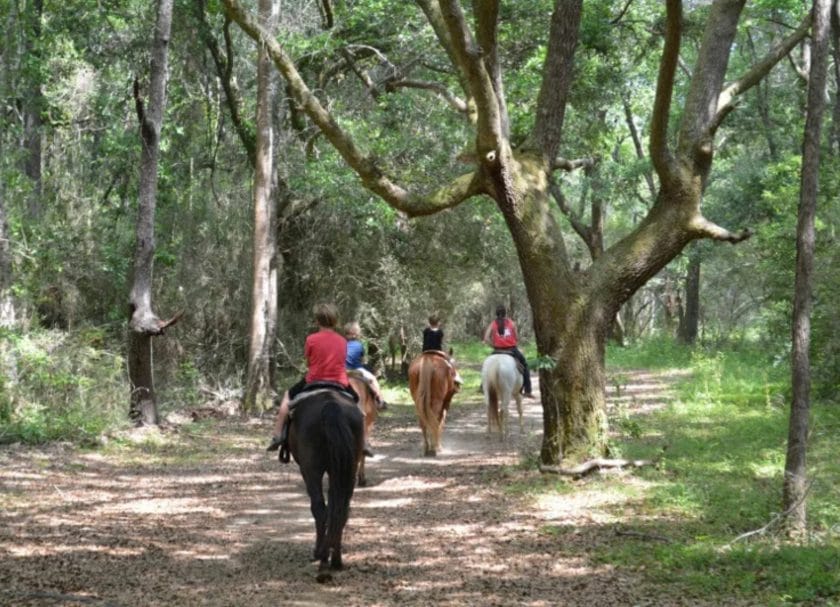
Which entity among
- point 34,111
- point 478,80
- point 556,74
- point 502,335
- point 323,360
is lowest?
point 323,360

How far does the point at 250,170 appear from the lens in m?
22.7

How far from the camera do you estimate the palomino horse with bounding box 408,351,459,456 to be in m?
14.4

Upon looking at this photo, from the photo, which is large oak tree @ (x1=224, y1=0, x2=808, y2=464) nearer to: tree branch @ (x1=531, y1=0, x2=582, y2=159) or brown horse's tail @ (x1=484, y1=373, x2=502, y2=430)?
tree branch @ (x1=531, y1=0, x2=582, y2=159)

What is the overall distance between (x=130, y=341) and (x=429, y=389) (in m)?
5.46

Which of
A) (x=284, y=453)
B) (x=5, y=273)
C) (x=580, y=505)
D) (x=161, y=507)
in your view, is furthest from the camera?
(x=5, y=273)

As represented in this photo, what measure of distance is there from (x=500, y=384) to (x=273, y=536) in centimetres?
669

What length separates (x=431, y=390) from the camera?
14.5 metres

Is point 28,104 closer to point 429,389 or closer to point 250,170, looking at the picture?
point 250,170

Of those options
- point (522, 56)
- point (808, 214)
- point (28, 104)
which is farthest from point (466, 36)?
point (28, 104)

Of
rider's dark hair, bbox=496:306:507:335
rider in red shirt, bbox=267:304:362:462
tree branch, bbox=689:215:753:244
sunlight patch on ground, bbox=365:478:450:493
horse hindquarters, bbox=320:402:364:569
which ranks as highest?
tree branch, bbox=689:215:753:244

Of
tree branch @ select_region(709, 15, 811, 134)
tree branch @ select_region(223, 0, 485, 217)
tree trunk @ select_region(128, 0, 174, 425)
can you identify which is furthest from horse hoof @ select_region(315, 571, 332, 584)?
tree trunk @ select_region(128, 0, 174, 425)

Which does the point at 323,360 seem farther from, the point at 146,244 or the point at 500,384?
the point at 146,244

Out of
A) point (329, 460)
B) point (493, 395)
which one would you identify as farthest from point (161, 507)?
point (493, 395)

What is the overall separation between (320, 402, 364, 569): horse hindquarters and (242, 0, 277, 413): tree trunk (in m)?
11.4
